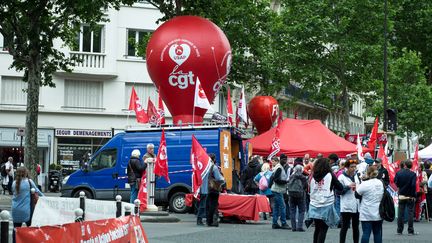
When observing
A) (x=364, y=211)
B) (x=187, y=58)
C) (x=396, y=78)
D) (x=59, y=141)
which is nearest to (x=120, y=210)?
(x=364, y=211)

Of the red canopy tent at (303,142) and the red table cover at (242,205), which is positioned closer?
the red table cover at (242,205)

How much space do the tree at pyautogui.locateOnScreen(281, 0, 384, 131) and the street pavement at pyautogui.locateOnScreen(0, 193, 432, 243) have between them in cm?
2509

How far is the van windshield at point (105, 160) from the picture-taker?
28031 millimetres

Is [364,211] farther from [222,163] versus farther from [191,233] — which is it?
[222,163]

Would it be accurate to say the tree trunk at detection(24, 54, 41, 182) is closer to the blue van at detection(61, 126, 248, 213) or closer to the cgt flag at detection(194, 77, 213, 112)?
the blue van at detection(61, 126, 248, 213)

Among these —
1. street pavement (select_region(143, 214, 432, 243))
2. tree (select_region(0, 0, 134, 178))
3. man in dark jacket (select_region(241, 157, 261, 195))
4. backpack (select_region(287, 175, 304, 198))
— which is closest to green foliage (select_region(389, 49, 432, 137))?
tree (select_region(0, 0, 134, 178))

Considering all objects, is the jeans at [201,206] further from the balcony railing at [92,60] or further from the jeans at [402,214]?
the balcony railing at [92,60]

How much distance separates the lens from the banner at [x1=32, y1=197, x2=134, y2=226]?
505 inches

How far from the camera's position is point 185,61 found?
97.2 ft

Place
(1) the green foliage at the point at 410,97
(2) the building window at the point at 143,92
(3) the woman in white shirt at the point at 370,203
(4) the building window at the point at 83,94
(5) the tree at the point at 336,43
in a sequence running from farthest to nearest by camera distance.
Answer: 1. (1) the green foliage at the point at 410,97
2. (2) the building window at the point at 143,92
3. (4) the building window at the point at 83,94
4. (5) the tree at the point at 336,43
5. (3) the woman in white shirt at the point at 370,203

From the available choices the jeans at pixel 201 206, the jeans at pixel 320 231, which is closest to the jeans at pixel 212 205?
the jeans at pixel 201 206

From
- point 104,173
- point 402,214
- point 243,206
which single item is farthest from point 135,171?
point 402,214

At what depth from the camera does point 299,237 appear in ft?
65.2

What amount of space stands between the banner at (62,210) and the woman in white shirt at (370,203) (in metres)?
4.29
